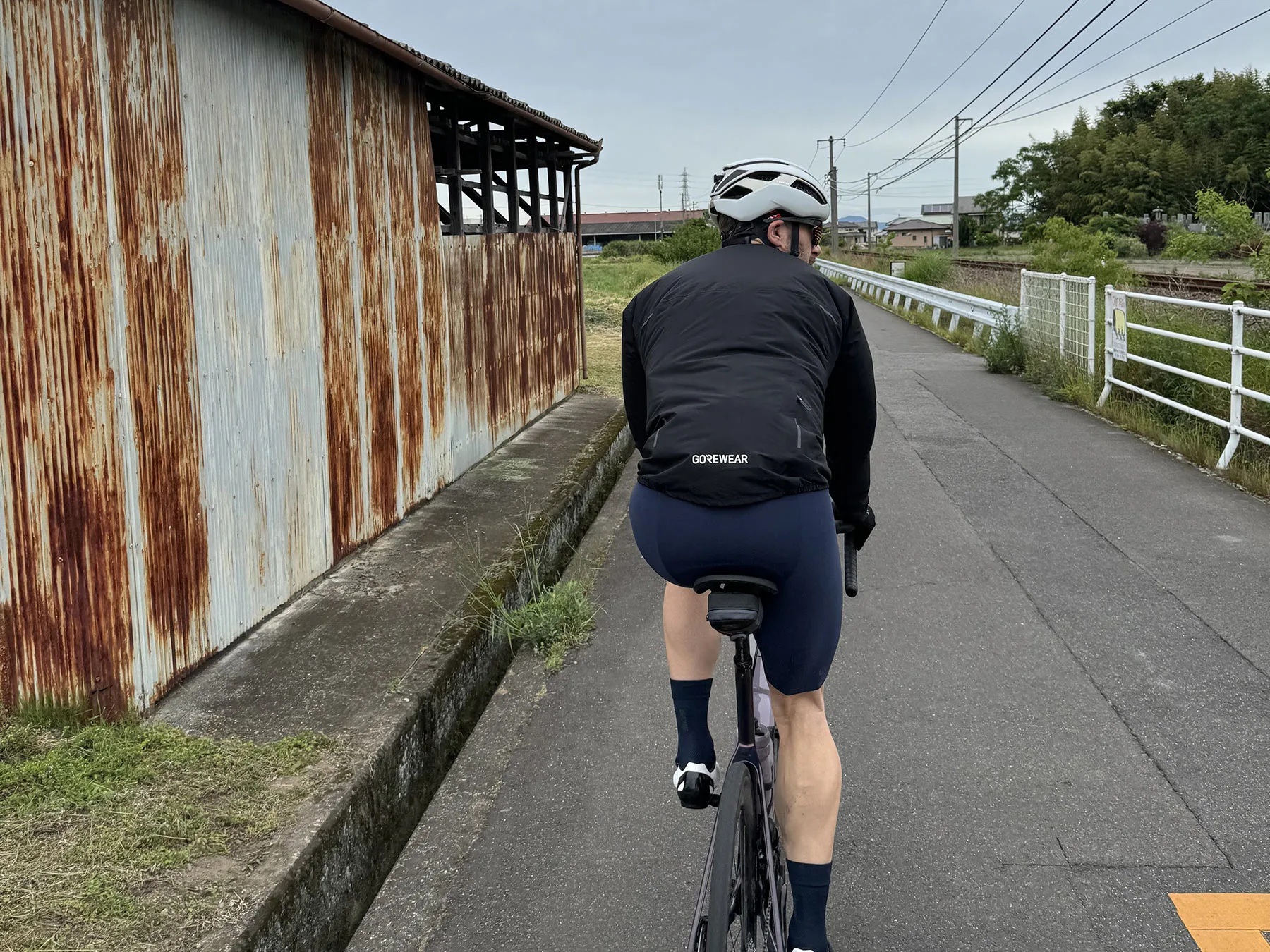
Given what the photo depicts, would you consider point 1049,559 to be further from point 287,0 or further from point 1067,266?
point 1067,266

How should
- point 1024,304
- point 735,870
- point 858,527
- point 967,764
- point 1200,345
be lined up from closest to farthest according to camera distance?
1. point 735,870
2. point 858,527
3. point 967,764
4. point 1200,345
5. point 1024,304

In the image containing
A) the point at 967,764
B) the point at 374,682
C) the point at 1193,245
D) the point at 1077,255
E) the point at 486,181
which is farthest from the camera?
the point at 1077,255

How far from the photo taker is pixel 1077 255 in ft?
65.4

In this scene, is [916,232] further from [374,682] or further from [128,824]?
[128,824]

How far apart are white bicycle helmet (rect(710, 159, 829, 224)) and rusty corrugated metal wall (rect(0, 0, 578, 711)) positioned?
7.38 feet

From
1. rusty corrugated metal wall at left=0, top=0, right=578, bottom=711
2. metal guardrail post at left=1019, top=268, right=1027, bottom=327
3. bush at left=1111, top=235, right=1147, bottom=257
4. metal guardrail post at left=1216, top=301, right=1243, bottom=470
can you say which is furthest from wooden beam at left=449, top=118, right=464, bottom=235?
bush at left=1111, top=235, right=1147, bottom=257

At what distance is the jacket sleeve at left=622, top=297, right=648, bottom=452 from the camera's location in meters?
3.04

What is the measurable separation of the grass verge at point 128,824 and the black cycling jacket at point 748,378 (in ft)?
5.27

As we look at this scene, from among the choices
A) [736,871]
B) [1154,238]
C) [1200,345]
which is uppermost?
[1154,238]

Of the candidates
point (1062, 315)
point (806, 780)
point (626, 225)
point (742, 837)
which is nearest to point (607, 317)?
point (1062, 315)

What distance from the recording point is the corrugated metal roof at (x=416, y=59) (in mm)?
5520

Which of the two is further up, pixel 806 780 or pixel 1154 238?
pixel 1154 238

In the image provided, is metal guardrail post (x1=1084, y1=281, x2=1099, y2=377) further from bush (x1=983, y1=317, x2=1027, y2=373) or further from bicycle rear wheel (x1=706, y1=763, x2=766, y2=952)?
bicycle rear wheel (x1=706, y1=763, x2=766, y2=952)

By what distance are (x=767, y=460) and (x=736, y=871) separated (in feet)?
2.79
